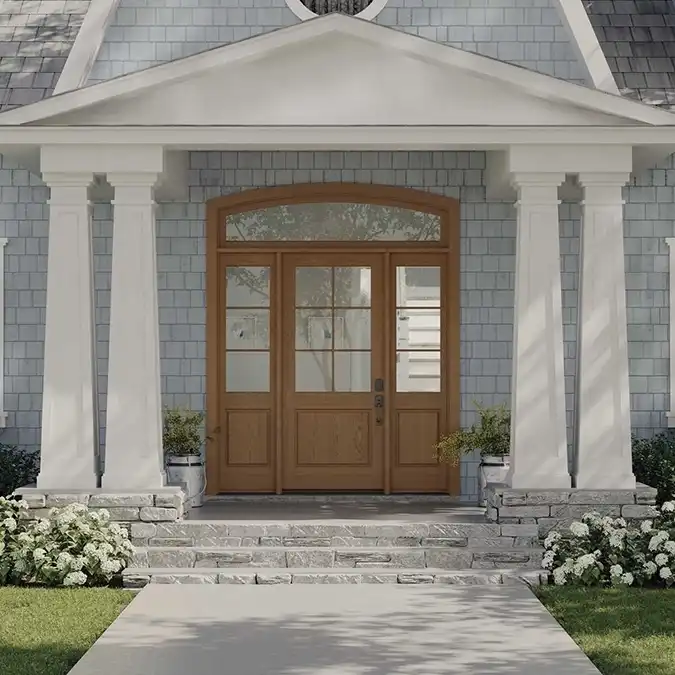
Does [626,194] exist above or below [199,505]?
above

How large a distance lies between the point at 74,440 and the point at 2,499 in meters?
0.71

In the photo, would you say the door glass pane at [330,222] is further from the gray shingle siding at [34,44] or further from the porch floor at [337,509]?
the porch floor at [337,509]

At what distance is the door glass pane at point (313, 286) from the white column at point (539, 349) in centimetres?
252

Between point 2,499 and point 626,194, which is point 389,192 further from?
point 2,499

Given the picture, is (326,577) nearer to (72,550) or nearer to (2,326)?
(72,550)

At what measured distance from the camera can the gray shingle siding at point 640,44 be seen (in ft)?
39.5

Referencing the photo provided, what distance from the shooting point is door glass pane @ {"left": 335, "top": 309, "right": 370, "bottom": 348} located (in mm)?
12102

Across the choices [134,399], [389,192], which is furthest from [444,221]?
[134,399]

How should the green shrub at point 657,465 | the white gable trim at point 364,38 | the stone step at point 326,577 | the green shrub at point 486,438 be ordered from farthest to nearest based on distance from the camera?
the green shrub at point 486,438 < the green shrub at point 657,465 < the white gable trim at point 364,38 < the stone step at point 326,577

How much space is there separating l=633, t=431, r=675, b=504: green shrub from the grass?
15.6ft

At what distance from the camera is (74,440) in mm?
10000

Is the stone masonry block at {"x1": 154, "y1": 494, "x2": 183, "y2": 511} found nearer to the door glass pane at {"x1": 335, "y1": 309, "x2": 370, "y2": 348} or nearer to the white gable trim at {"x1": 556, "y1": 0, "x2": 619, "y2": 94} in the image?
the door glass pane at {"x1": 335, "y1": 309, "x2": 370, "y2": 348}

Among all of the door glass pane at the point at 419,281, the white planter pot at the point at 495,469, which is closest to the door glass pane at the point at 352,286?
the door glass pane at the point at 419,281

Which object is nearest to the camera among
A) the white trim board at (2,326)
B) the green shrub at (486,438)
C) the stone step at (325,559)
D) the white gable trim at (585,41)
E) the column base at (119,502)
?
the stone step at (325,559)
